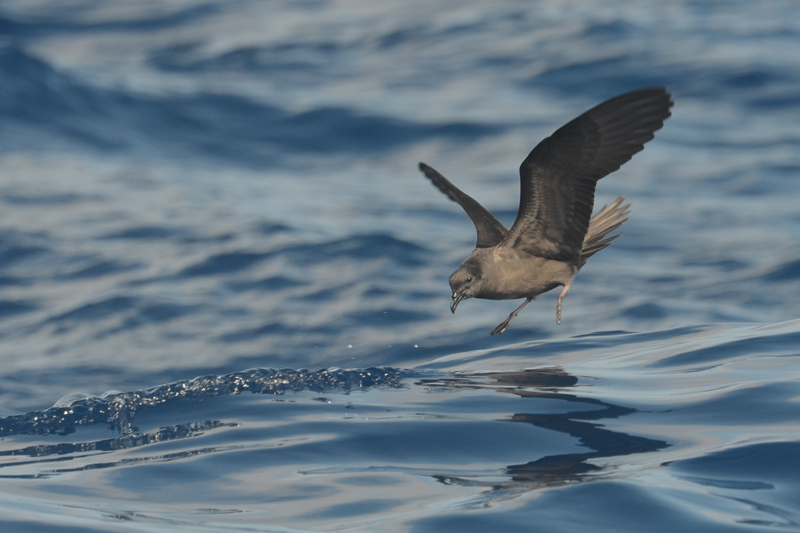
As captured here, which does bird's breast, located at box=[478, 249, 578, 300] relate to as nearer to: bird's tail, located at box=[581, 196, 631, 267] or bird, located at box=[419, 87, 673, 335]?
bird, located at box=[419, 87, 673, 335]

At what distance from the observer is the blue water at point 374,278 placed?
4312 mm

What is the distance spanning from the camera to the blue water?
14.1 ft

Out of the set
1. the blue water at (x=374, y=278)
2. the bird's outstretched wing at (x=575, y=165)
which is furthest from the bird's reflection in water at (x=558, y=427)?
the bird's outstretched wing at (x=575, y=165)

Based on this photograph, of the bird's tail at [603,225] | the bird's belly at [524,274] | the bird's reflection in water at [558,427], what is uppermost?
the bird's tail at [603,225]

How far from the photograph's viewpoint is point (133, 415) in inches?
214

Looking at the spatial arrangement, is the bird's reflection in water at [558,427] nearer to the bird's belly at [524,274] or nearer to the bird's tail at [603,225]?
the bird's belly at [524,274]

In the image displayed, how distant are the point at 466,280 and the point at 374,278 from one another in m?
5.27

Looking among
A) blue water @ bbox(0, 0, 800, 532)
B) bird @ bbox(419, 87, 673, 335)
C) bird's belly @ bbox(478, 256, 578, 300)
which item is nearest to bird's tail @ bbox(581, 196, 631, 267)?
bird @ bbox(419, 87, 673, 335)

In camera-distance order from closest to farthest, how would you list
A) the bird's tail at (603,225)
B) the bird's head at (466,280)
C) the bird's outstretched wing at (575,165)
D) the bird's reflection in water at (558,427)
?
the bird's reflection in water at (558,427) < the bird's outstretched wing at (575,165) < the bird's head at (466,280) < the bird's tail at (603,225)

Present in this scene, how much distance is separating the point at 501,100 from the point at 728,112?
3.76m

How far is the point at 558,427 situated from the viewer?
15.9 ft

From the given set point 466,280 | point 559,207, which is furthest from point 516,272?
point 559,207

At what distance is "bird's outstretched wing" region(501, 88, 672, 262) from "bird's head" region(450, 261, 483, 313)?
281mm

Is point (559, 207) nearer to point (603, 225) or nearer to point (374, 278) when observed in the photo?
point (603, 225)
